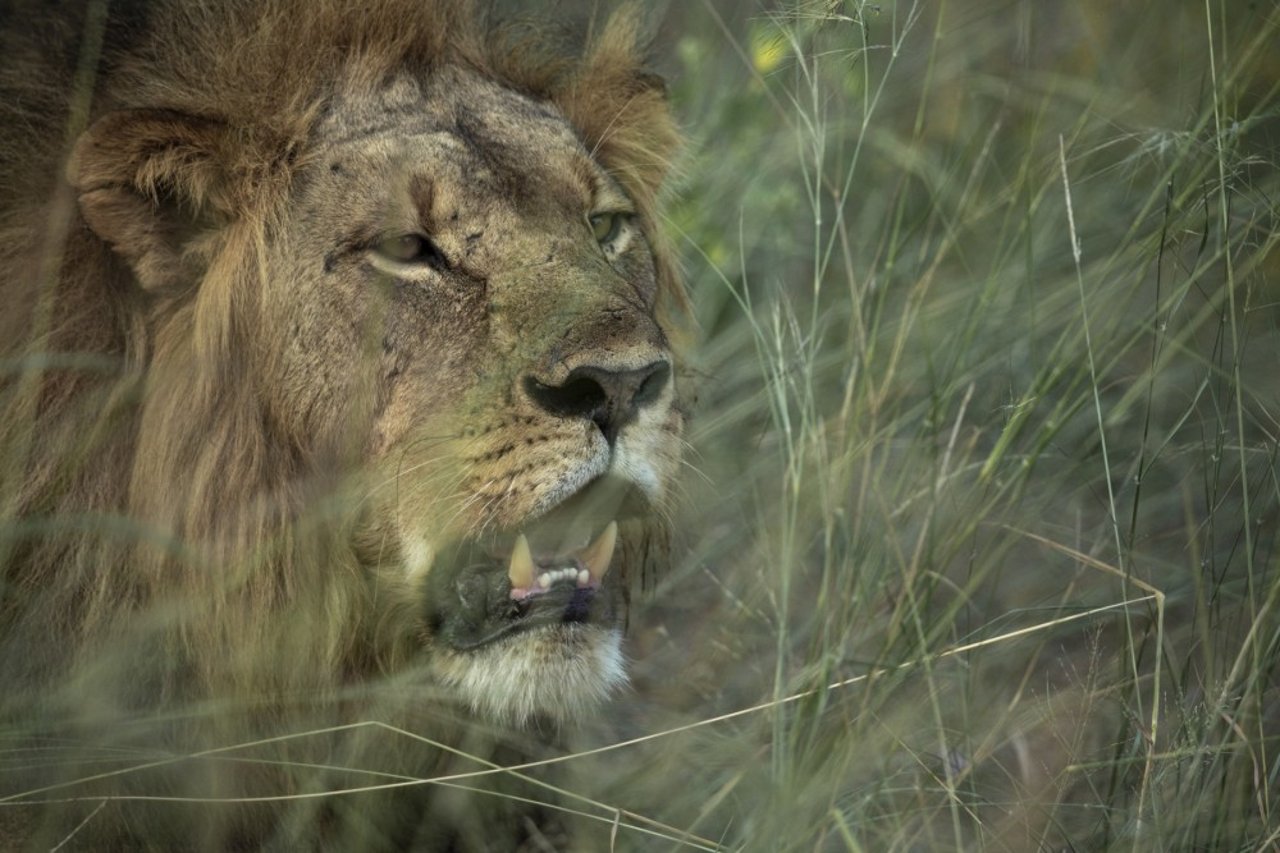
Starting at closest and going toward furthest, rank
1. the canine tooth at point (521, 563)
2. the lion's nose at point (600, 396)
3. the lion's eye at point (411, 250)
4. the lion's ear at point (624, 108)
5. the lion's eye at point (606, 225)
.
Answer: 1. the lion's nose at point (600, 396)
2. the canine tooth at point (521, 563)
3. the lion's eye at point (411, 250)
4. the lion's eye at point (606, 225)
5. the lion's ear at point (624, 108)

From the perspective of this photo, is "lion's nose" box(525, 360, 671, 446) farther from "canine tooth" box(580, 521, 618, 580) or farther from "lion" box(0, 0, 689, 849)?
"canine tooth" box(580, 521, 618, 580)

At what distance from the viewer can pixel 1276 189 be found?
151 inches

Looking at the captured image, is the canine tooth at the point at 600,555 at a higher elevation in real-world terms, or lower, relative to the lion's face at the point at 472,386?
lower

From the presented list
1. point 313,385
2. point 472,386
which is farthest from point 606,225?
point 313,385

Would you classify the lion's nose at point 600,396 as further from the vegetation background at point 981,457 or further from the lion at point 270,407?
the vegetation background at point 981,457

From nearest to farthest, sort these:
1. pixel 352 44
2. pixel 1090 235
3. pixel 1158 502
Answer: pixel 352 44, pixel 1158 502, pixel 1090 235

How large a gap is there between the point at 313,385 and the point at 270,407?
0.39ft

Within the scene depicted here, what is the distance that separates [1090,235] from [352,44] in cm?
259

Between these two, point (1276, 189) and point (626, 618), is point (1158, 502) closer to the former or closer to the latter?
point (1276, 189)

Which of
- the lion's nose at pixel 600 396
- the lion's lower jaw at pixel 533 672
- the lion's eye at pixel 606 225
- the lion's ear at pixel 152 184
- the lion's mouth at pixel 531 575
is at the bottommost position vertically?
the lion's lower jaw at pixel 533 672

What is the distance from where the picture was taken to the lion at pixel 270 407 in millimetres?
3281

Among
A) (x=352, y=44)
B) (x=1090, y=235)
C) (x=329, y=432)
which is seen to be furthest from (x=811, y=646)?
(x=1090, y=235)

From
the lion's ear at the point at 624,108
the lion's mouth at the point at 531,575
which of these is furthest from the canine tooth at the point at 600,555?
the lion's ear at the point at 624,108

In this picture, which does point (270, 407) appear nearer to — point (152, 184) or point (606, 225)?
point (152, 184)
